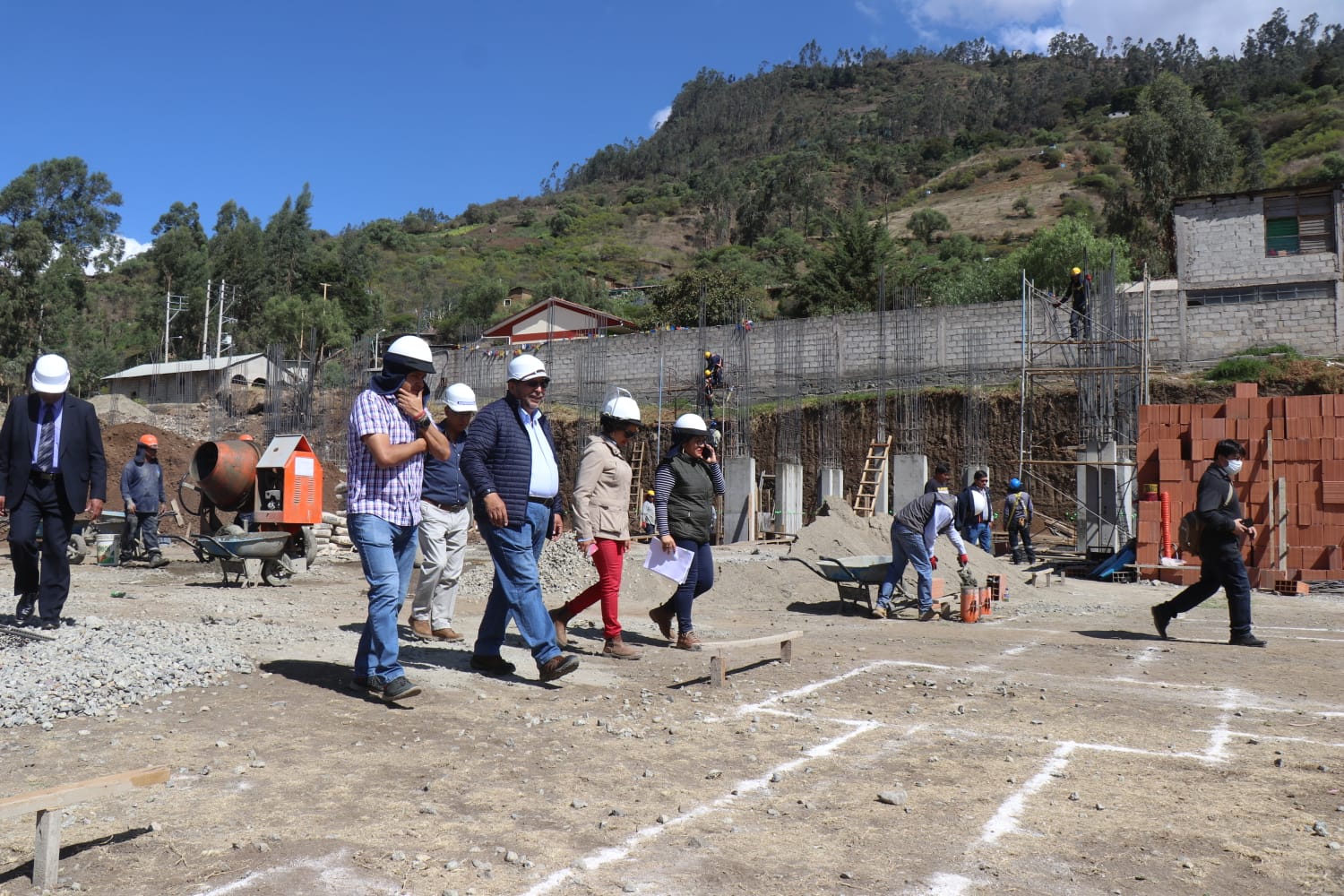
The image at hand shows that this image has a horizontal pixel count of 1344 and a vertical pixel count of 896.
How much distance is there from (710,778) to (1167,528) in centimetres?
1258

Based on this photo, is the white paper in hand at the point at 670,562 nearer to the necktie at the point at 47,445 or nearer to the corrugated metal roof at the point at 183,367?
the necktie at the point at 47,445

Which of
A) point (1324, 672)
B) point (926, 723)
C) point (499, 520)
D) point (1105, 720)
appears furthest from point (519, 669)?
point (1324, 672)

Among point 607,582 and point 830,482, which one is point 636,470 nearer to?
point 830,482

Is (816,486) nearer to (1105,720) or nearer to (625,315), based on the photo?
(1105,720)

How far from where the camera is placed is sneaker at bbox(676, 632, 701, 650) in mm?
7383

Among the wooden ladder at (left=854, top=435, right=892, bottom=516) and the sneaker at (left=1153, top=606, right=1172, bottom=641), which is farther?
the wooden ladder at (left=854, top=435, right=892, bottom=516)

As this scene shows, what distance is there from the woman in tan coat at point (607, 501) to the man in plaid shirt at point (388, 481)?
61.8 inches

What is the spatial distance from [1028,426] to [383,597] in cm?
2065

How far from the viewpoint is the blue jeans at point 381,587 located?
16.1 ft

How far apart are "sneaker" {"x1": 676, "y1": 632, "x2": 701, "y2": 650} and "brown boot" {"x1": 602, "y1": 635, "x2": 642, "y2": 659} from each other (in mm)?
554

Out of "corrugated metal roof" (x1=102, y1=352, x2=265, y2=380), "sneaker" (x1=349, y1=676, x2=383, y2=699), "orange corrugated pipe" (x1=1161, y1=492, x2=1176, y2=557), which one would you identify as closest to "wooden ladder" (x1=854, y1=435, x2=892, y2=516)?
"orange corrugated pipe" (x1=1161, y1=492, x2=1176, y2=557)

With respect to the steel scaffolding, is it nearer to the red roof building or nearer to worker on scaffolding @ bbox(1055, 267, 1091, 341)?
worker on scaffolding @ bbox(1055, 267, 1091, 341)

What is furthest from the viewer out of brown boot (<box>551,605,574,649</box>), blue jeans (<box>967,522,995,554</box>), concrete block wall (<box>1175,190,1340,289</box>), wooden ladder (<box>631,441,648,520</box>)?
wooden ladder (<box>631,441,648,520</box>)

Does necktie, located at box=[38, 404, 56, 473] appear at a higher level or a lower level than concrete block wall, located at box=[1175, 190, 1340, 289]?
lower
